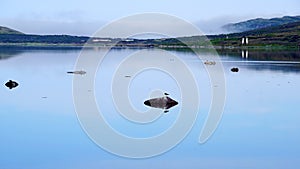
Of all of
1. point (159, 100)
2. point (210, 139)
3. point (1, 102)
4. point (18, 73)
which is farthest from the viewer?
point (18, 73)

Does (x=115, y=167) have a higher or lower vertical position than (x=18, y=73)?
lower

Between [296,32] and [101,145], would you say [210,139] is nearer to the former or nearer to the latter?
[101,145]

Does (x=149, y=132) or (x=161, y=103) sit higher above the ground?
(x=161, y=103)

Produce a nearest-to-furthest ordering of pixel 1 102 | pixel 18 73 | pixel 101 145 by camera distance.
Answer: pixel 101 145
pixel 1 102
pixel 18 73

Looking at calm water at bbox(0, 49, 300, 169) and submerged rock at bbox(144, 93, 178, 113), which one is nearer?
calm water at bbox(0, 49, 300, 169)

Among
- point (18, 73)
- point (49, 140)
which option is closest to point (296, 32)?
point (18, 73)

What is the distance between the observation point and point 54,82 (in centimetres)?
3119

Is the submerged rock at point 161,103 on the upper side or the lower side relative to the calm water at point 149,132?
upper

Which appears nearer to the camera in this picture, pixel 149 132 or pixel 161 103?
pixel 149 132

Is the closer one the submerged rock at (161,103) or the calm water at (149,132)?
the calm water at (149,132)

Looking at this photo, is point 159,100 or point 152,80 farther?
point 152,80

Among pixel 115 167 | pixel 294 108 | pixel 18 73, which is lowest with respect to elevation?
pixel 115 167

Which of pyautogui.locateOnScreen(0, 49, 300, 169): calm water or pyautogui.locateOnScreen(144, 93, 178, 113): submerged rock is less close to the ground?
pyautogui.locateOnScreen(144, 93, 178, 113): submerged rock

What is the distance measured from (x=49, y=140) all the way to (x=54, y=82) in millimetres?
17094
